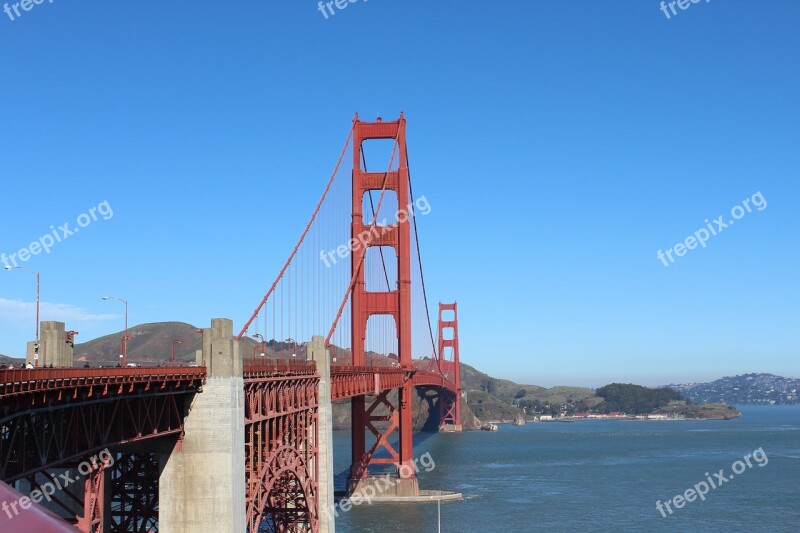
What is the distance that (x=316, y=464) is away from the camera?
39281 millimetres

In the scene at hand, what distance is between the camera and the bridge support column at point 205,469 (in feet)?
87.0

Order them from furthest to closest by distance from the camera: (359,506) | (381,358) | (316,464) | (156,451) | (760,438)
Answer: (760,438)
(381,358)
(359,506)
(316,464)
(156,451)

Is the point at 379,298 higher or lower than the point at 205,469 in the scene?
higher

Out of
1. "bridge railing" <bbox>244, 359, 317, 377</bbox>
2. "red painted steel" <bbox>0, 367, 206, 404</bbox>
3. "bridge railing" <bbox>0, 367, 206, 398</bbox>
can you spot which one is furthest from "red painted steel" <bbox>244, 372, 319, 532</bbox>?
"bridge railing" <bbox>0, 367, 206, 398</bbox>

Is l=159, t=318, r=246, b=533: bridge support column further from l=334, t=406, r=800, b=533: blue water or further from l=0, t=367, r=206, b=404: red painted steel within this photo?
l=334, t=406, r=800, b=533: blue water

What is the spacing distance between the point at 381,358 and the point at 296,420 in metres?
34.4

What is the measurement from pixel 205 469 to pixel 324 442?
13356mm

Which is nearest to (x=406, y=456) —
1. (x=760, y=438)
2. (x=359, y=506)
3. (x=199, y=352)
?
(x=359, y=506)

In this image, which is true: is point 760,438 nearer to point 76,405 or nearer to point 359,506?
point 359,506

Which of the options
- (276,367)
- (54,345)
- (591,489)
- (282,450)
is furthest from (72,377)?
(591,489)

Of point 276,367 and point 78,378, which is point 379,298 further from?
point 78,378

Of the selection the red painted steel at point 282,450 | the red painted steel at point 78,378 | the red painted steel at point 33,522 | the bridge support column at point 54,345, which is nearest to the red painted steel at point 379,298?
the red painted steel at point 282,450

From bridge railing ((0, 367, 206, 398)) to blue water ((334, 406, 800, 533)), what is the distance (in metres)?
29.0

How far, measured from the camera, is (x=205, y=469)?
2652 centimetres
